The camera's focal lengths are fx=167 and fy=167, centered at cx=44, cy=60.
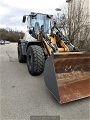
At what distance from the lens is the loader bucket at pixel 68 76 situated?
3611 millimetres

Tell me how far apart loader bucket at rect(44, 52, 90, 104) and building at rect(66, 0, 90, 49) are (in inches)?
259

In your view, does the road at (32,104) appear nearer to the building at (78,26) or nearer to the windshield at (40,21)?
the windshield at (40,21)

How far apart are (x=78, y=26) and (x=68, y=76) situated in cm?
755

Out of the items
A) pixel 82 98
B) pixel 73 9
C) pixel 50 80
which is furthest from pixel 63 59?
pixel 73 9

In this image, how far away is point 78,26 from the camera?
Result: 11023 millimetres

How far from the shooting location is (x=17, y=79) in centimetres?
530

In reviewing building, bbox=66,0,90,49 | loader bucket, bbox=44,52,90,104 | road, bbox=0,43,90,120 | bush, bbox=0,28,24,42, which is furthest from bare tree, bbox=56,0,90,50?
bush, bbox=0,28,24,42

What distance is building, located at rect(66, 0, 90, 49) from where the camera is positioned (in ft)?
35.8

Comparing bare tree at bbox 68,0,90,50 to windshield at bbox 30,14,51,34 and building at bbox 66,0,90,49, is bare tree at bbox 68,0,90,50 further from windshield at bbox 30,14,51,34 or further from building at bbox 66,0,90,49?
windshield at bbox 30,14,51,34

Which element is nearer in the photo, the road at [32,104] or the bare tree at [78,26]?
the road at [32,104]

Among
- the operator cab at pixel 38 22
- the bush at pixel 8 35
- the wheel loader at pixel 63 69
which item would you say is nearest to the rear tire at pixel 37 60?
the wheel loader at pixel 63 69

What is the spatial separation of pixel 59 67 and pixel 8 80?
74.7 inches

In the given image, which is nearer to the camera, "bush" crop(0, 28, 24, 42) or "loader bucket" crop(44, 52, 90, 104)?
"loader bucket" crop(44, 52, 90, 104)

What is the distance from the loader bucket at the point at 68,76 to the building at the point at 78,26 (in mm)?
6585
